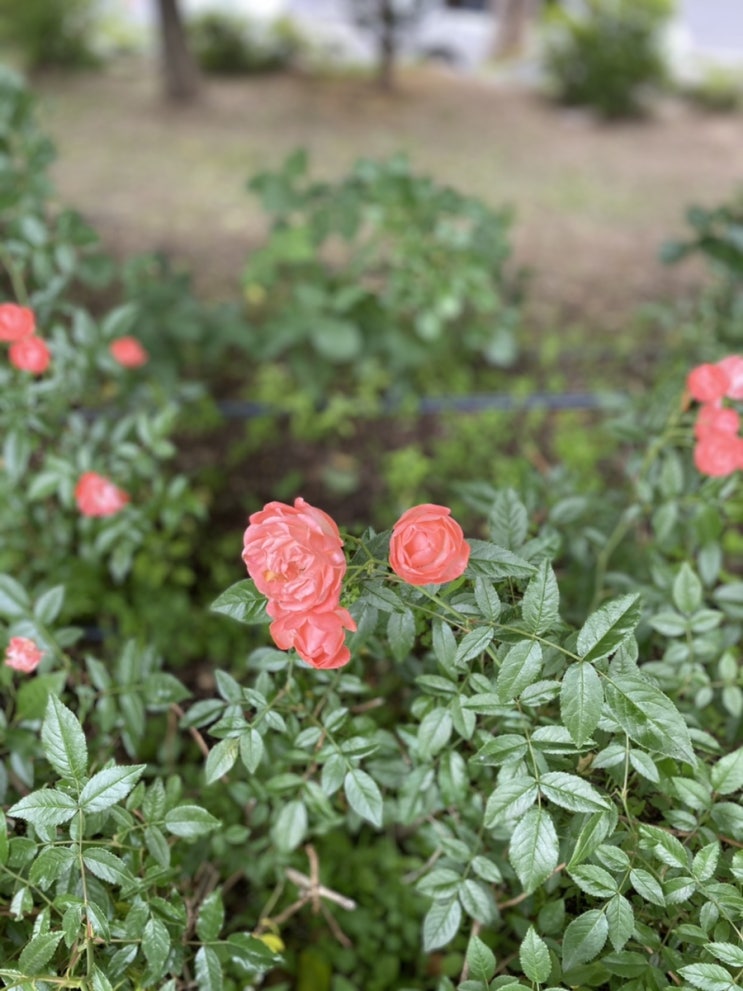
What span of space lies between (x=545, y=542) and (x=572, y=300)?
221cm

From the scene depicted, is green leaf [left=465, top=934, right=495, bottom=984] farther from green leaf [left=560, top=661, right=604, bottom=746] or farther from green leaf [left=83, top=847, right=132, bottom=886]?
green leaf [left=83, top=847, right=132, bottom=886]

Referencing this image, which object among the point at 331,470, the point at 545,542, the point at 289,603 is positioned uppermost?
the point at 289,603

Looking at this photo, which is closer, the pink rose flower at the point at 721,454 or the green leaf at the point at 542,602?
the green leaf at the point at 542,602

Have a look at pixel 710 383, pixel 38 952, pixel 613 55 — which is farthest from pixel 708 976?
pixel 613 55

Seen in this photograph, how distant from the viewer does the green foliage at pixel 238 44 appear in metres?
5.28

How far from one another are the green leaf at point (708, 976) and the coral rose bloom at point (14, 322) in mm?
1342

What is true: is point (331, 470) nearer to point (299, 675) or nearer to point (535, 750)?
point (299, 675)

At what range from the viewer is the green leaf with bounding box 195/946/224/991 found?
0.96m

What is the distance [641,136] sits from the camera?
187 inches

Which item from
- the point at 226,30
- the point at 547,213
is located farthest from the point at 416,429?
the point at 226,30

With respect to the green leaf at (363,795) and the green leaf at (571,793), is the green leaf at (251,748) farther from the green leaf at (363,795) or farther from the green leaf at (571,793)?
the green leaf at (571,793)

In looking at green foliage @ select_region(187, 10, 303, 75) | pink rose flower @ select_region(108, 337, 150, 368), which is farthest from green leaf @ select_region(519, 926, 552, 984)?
green foliage @ select_region(187, 10, 303, 75)

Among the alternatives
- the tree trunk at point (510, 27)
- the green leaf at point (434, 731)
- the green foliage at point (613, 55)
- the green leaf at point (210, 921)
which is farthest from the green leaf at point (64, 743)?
the tree trunk at point (510, 27)

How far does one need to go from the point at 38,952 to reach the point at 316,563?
1.69 ft
